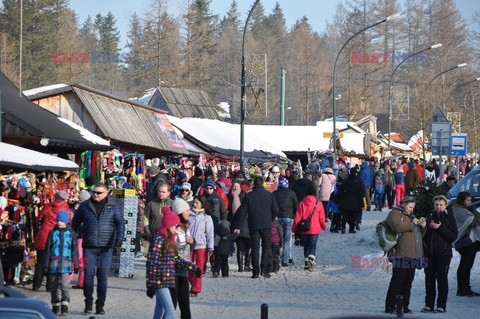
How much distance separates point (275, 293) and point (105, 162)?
928cm

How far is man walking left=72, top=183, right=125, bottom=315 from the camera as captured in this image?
558 inches

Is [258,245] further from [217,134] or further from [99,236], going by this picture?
[217,134]

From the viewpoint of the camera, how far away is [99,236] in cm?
1433

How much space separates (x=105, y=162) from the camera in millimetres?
25359

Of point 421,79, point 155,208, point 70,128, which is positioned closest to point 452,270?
point 155,208

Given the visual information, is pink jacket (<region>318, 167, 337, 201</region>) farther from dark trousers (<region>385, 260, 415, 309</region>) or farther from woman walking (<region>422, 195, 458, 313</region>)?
dark trousers (<region>385, 260, 415, 309</region>)

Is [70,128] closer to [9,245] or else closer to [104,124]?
[104,124]

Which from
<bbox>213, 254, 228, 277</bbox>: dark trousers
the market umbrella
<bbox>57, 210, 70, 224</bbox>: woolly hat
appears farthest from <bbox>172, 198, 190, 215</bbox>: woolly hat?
<bbox>213, 254, 228, 277</bbox>: dark trousers

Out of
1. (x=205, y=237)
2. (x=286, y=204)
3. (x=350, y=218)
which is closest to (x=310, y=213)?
(x=286, y=204)

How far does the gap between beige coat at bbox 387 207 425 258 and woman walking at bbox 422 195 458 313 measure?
527mm

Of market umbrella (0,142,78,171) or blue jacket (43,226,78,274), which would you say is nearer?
blue jacket (43,226,78,274)

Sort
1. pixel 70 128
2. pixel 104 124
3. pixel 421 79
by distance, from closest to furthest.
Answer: pixel 70 128 < pixel 104 124 < pixel 421 79

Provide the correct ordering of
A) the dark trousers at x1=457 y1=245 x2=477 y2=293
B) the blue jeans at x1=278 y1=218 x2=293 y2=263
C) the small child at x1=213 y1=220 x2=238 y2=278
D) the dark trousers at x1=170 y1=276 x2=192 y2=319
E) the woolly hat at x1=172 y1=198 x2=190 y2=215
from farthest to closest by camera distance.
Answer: the blue jeans at x1=278 y1=218 x2=293 y2=263
the small child at x1=213 y1=220 x2=238 y2=278
the dark trousers at x1=457 y1=245 x2=477 y2=293
the woolly hat at x1=172 y1=198 x2=190 y2=215
the dark trousers at x1=170 y1=276 x2=192 y2=319

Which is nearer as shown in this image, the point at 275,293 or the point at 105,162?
the point at 275,293
